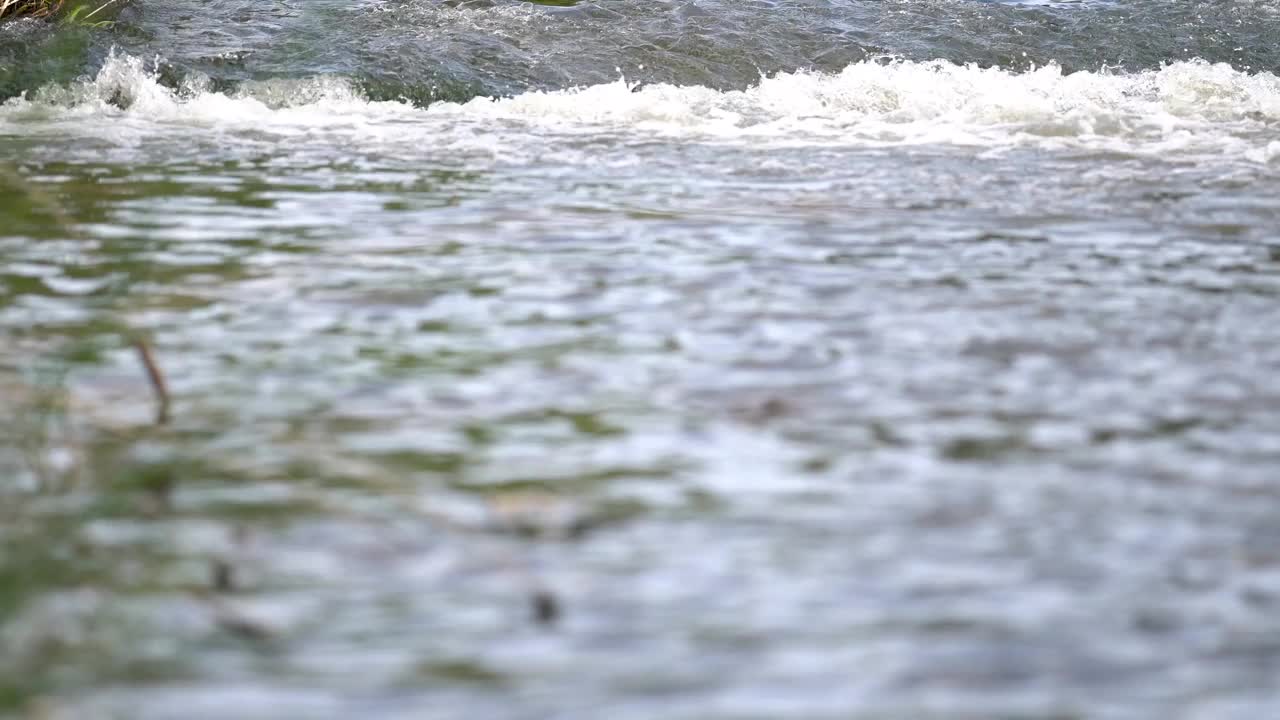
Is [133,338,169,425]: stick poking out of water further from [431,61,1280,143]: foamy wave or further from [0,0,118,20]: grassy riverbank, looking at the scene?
[0,0,118,20]: grassy riverbank

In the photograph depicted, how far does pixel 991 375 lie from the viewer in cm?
375

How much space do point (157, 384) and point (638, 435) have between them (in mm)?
925

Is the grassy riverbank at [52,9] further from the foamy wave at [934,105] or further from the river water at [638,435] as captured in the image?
the river water at [638,435]

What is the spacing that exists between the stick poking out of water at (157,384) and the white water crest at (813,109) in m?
5.44

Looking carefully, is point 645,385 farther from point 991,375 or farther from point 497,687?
point 497,687

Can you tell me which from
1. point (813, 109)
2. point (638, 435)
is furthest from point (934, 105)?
point (638, 435)

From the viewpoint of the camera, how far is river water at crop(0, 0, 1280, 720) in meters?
2.22

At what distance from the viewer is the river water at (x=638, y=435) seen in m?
2.22

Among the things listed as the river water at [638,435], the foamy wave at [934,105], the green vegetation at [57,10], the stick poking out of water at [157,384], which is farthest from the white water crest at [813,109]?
the stick poking out of water at [157,384]

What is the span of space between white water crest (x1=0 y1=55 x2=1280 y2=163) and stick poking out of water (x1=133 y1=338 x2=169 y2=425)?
5444mm

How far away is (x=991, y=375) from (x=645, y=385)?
30.1 inches

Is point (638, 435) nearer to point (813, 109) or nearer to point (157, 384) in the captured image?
point (157, 384)

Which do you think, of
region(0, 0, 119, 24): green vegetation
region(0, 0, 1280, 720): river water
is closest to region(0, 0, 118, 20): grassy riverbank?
region(0, 0, 119, 24): green vegetation

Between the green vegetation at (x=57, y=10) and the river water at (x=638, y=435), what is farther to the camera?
the green vegetation at (x=57, y=10)
